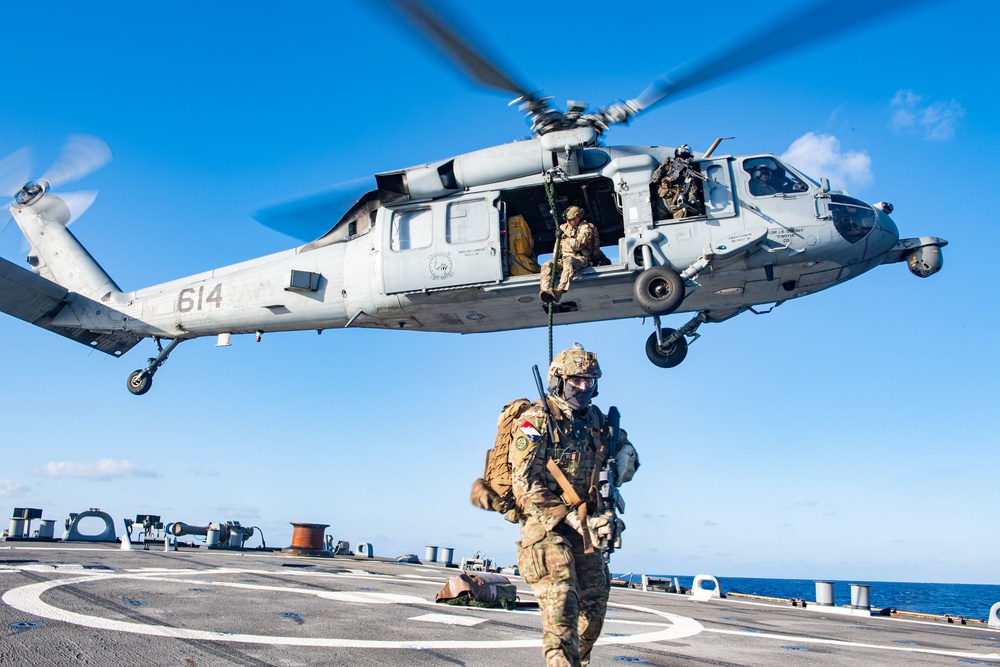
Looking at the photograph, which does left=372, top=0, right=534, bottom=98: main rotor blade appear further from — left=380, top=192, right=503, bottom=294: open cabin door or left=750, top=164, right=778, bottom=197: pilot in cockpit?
left=750, top=164, right=778, bottom=197: pilot in cockpit

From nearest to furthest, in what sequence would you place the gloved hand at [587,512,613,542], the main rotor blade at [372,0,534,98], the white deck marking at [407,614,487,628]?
the gloved hand at [587,512,613,542] → the white deck marking at [407,614,487,628] → the main rotor blade at [372,0,534,98]

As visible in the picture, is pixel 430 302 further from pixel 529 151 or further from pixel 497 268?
pixel 529 151

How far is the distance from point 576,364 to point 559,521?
1104mm

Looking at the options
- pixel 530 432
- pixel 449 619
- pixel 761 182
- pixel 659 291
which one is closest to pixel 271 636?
pixel 449 619

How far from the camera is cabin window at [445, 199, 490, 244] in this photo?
1300 cm

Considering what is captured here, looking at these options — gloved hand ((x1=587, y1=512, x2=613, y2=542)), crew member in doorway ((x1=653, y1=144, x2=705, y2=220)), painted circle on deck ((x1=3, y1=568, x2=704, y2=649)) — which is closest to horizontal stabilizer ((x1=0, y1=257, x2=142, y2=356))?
painted circle on deck ((x1=3, y1=568, x2=704, y2=649))

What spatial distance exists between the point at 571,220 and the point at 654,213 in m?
1.76

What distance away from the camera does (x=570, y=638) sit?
438 centimetres

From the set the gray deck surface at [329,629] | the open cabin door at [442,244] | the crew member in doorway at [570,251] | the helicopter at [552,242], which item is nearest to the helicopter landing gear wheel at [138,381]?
the helicopter at [552,242]

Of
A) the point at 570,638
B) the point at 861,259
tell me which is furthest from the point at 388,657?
the point at 861,259

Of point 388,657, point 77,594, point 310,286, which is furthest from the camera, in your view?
point 310,286

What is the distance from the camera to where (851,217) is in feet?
39.9

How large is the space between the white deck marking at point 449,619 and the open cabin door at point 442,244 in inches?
263

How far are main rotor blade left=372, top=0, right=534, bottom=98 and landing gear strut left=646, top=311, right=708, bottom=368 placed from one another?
5.52 meters
